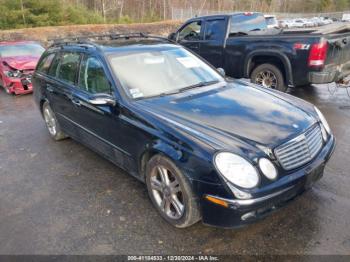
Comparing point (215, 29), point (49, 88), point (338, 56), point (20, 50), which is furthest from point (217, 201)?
point (20, 50)

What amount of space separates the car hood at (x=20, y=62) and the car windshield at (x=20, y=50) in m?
0.29

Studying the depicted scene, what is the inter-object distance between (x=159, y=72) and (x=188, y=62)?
0.55 meters

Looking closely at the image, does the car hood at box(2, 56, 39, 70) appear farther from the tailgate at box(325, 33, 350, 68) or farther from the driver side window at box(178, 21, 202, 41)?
the tailgate at box(325, 33, 350, 68)

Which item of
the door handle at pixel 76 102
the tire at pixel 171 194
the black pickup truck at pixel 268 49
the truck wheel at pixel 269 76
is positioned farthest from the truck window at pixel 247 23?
the tire at pixel 171 194

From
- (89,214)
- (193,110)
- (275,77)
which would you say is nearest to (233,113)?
(193,110)

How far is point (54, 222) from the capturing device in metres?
3.15

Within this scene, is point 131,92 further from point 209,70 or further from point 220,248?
point 220,248

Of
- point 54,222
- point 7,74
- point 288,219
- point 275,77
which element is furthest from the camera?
point 7,74

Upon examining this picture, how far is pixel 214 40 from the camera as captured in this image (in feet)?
24.3

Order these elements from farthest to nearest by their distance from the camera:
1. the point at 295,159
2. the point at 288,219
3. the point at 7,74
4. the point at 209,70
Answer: the point at 7,74 → the point at 209,70 → the point at 288,219 → the point at 295,159

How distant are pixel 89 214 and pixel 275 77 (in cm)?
484

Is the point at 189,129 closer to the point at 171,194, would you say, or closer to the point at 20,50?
the point at 171,194

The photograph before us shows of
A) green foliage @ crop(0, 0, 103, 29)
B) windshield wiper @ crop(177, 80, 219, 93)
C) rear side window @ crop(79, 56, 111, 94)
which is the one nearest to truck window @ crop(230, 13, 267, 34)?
windshield wiper @ crop(177, 80, 219, 93)

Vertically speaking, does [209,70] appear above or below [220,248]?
above
